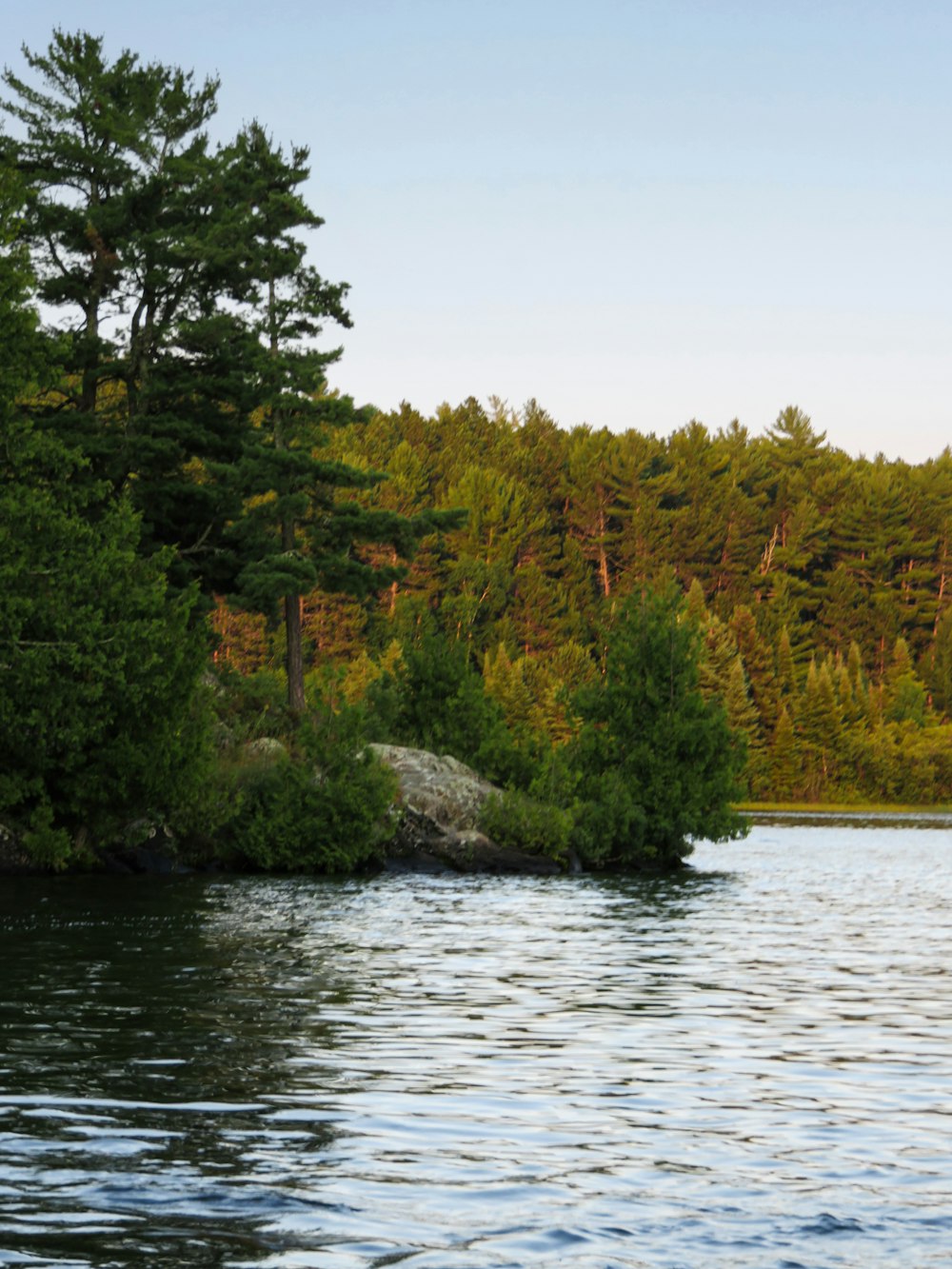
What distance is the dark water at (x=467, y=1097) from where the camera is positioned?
316 inches

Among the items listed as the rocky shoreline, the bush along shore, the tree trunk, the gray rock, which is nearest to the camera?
the gray rock

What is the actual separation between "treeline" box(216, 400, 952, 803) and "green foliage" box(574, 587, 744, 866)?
57217mm

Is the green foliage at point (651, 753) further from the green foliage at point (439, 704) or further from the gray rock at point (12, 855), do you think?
the gray rock at point (12, 855)

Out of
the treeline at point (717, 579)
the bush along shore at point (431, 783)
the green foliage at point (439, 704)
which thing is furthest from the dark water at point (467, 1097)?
the treeline at point (717, 579)

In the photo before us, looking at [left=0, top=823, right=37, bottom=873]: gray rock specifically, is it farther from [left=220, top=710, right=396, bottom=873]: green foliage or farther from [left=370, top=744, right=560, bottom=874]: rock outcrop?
[left=370, top=744, right=560, bottom=874]: rock outcrop

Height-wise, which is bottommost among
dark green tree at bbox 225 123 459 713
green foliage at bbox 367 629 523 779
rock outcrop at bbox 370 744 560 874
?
rock outcrop at bbox 370 744 560 874

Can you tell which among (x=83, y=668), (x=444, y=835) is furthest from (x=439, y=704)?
(x=83, y=668)

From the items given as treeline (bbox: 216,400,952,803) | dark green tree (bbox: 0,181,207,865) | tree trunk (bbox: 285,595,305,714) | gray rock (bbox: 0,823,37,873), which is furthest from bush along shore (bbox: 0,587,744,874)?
treeline (bbox: 216,400,952,803)

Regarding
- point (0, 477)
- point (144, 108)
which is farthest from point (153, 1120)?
point (144, 108)

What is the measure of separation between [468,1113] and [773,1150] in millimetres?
2149

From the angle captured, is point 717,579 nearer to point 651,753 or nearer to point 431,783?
point 651,753

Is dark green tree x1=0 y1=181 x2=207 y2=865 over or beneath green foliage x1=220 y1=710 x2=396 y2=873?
over

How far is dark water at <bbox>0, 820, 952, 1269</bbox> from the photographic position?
8039 mm

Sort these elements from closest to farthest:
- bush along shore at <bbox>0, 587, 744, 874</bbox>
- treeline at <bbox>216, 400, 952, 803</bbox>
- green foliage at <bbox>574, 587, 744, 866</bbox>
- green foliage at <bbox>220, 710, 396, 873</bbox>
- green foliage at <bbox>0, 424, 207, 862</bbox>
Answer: green foliage at <bbox>0, 424, 207, 862</bbox>, bush along shore at <bbox>0, 587, 744, 874</bbox>, green foliage at <bbox>220, 710, 396, 873</bbox>, green foliage at <bbox>574, 587, 744, 866</bbox>, treeline at <bbox>216, 400, 952, 803</bbox>
